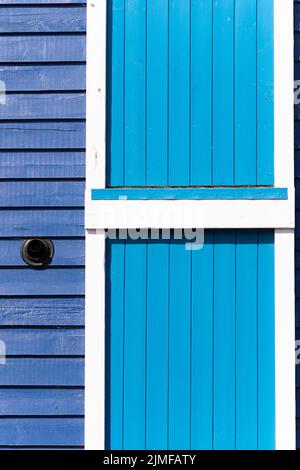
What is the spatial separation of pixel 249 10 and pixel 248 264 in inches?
62.6

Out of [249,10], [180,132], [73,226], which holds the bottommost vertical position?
[73,226]

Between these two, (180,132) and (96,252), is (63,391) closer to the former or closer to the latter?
(96,252)

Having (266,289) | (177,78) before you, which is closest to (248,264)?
(266,289)

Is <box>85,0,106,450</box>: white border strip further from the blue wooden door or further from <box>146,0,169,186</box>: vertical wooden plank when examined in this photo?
<box>146,0,169,186</box>: vertical wooden plank

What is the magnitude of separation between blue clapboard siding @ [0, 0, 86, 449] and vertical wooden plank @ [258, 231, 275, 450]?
1.09m

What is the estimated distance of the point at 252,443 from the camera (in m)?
4.10

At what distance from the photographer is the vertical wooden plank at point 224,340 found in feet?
13.4

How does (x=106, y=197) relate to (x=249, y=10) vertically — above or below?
below

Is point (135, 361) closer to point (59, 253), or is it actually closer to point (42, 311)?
point (42, 311)

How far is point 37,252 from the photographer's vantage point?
4.19 metres

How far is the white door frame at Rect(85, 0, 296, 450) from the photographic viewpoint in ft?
13.3

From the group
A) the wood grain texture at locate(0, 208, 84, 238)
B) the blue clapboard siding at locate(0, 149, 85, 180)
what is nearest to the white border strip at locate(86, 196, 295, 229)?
the wood grain texture at locate(0, 208, 84, 238)

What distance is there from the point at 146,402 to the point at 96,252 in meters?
0.97

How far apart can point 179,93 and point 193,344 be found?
1.56m
